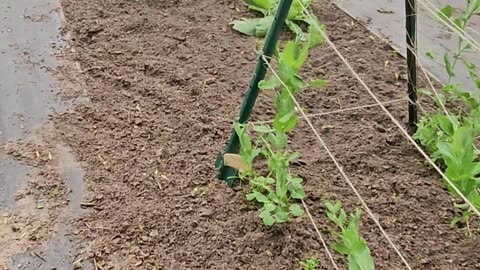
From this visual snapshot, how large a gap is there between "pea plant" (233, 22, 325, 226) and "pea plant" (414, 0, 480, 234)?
1.14 feet

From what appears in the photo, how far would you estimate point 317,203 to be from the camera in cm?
171

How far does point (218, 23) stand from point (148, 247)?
128 cm

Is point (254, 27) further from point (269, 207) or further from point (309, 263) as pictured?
point (309, 263)

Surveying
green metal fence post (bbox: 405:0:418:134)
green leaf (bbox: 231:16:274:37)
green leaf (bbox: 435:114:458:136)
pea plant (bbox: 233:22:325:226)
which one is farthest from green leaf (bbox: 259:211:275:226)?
green leaf (bbox: 231:16:274:37)

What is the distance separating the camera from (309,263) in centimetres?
150

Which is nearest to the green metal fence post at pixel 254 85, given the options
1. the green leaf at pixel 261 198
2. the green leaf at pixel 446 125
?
the green leaf at pixel 261 198

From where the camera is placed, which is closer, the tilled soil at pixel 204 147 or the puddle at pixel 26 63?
the tilled soil at pixel 204 147

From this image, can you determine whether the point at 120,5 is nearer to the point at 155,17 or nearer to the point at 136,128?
the point at 155,17

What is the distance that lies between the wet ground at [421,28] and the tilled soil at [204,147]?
12cm

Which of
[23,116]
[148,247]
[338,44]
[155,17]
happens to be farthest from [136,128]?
[338,44]

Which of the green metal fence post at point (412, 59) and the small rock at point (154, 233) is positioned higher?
the green metal fence post at point (412, 59)

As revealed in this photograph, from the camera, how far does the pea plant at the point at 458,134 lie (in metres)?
1.38

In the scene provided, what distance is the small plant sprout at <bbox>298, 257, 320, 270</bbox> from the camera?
1.50 m

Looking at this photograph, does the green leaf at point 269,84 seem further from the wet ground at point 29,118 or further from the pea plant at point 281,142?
the wet ground at point 29,118
